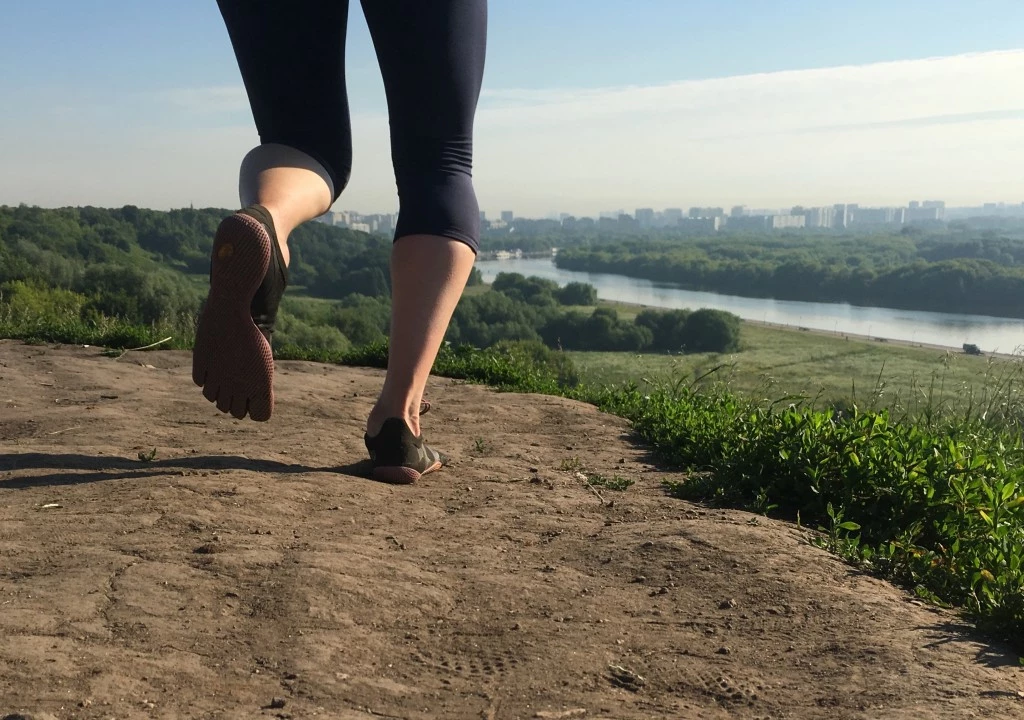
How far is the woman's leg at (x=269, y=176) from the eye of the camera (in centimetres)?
210

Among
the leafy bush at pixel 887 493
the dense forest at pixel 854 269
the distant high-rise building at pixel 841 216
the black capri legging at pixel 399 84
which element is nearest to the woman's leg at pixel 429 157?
the black capri legging at pixel 399 84

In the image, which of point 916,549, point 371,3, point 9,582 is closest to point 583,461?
point 916,549

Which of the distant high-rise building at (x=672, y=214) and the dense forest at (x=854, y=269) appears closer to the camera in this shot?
the dense forest at (x=854, y=269)

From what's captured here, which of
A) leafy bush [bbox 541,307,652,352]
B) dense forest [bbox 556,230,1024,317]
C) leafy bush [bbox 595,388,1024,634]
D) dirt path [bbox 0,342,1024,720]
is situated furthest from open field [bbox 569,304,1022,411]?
dense forest [bbox 556,230,1024,317]

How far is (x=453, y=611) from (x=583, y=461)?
142cm

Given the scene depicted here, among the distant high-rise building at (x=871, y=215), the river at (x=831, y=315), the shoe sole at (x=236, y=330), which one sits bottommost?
the river at (x=831, y=315)

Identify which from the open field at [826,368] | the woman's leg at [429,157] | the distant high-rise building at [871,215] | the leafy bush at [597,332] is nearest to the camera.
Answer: the woman's leg at [429,157]

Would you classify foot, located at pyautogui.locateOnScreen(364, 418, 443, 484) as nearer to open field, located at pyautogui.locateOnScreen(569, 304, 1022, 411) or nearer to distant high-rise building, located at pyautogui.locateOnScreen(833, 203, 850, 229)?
open field, located at pyautogui.locateOnScreen(569, 304, 1022, 411)

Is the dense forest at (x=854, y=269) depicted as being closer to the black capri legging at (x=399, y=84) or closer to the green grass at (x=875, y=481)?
the green grass at (x=875, y=481)

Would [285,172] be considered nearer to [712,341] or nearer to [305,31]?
[305,31]

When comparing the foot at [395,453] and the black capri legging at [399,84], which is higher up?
the black capri legging at [399,84]

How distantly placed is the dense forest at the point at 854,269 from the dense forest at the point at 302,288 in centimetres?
898

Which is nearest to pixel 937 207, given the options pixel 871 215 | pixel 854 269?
pixel 871 215

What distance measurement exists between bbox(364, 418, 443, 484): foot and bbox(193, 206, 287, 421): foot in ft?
1.38
